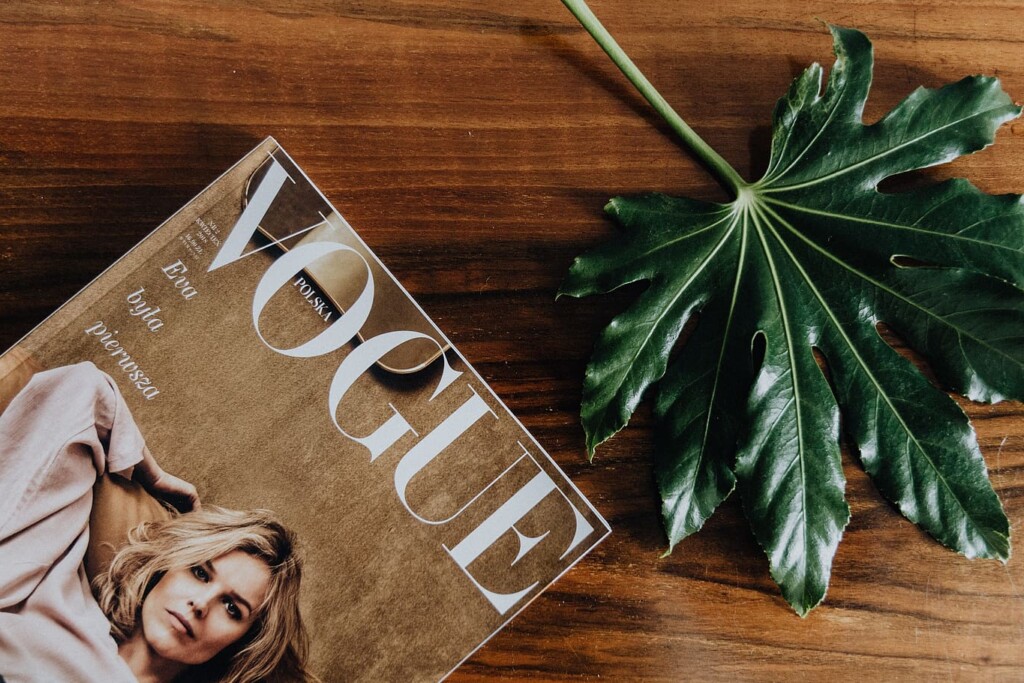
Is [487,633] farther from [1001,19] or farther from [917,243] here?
[1001,19]

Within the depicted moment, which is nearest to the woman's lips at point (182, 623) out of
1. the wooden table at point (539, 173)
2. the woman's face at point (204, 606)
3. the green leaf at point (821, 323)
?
the woman's face at point (204, 606)

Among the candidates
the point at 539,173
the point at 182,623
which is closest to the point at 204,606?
the point at 182,623

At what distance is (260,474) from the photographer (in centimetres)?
47

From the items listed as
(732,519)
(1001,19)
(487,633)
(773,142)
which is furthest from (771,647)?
(1001,19)

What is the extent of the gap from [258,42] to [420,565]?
1.27 feet

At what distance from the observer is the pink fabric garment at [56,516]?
428 mm

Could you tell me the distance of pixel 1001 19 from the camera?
0.53m

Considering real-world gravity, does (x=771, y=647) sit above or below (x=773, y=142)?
below

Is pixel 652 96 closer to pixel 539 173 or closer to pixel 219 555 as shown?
pixel 539 173

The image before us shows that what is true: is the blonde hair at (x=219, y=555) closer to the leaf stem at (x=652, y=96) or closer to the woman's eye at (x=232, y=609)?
the woman's eye at (x=232, y=609)

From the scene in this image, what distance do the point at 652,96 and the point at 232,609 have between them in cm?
45

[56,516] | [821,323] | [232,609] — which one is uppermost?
[56,516]

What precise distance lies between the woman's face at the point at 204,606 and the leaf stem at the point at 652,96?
410mm

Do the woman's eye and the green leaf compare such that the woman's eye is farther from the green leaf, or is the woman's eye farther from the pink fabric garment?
the green leaf
